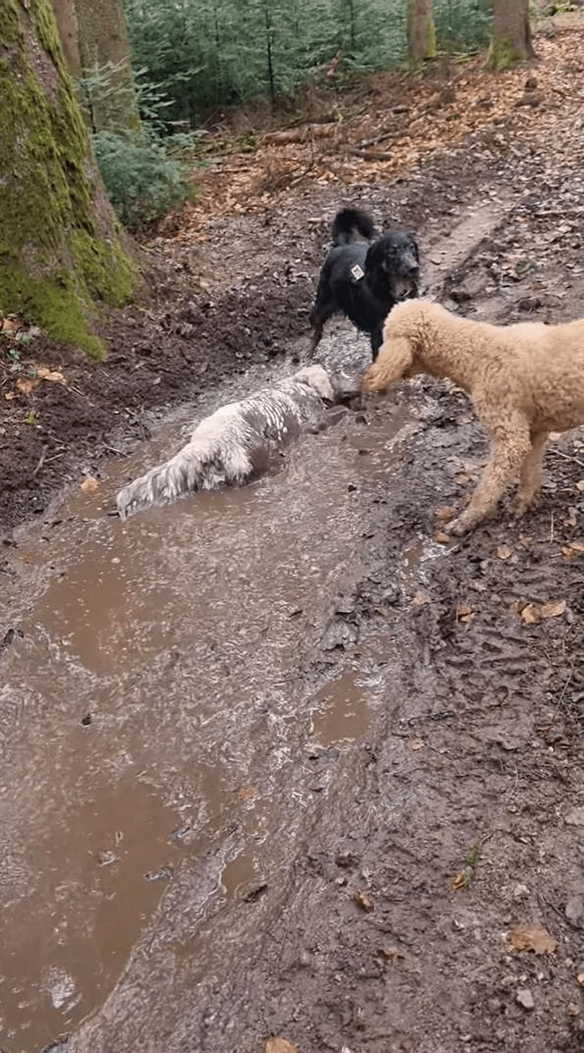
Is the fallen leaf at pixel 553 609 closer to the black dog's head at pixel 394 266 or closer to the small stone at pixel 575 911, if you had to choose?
the small stone at pixel 575 911

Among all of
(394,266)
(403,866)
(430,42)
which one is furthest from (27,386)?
(430,42)

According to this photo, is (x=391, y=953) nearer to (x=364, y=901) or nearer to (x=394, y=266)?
(x=364, y=901)

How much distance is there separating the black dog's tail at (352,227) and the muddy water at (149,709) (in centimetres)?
312

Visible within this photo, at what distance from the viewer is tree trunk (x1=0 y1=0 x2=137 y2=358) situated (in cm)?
702

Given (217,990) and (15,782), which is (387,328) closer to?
(15,782)

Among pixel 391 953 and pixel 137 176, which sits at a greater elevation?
pixel 137 176

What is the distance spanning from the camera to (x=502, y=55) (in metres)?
16.4

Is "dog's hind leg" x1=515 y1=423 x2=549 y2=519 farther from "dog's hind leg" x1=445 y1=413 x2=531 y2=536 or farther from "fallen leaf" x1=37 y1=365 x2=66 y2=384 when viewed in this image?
"fallen leaf" x1=37 y1=365 x2=66 y2=384

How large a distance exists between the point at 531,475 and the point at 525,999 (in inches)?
124

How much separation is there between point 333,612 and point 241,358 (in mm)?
3781

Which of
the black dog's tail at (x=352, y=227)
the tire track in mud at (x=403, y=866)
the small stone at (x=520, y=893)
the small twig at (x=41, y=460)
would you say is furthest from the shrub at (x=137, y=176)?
the small stone at (x=520, y=893)

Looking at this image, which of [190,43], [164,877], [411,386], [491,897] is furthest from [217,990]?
[190,43]

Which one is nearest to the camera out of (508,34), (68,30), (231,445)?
(231,445)

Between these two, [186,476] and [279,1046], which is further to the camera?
[186,476]
